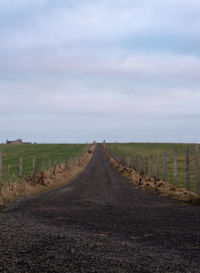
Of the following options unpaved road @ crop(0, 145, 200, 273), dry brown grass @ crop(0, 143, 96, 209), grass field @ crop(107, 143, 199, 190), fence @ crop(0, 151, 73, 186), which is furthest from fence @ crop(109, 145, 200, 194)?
fence @ crop(0, 151, 73, 186)

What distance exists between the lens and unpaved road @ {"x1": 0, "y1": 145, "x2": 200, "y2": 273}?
6.39 metres

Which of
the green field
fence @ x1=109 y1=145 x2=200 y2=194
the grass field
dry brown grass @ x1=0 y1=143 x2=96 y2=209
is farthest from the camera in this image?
the green field

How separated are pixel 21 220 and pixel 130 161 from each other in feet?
131

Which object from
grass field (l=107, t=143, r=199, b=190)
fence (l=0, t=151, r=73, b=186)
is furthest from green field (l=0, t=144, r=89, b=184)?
grass field (l=107, t=143, r=199, b=190)

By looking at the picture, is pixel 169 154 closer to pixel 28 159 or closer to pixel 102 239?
pixel 28 159

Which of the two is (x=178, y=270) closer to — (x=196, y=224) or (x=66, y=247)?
(x=66, y=247)

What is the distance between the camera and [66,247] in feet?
24.8

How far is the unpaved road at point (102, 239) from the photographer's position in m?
6.39

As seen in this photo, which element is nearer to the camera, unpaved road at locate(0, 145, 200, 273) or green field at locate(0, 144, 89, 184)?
unpaved road at locate(0, 145, 200, 273)

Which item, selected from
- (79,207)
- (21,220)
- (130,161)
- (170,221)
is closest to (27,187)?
(79,207)

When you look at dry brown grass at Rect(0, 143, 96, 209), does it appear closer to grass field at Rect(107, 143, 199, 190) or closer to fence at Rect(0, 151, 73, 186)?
fence at Rect(0, 151, 73, 186)

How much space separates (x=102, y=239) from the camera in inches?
338

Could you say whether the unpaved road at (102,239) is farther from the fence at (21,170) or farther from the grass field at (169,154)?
the grass field at (169,154)

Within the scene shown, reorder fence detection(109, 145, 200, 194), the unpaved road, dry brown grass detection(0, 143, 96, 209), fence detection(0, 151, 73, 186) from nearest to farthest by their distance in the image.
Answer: the unpaved road < dry brown grass detection(0, 143, 96, 209) < fence detection(109, 145, 200, 194) < fence detection(0, 151, 73, 186)
